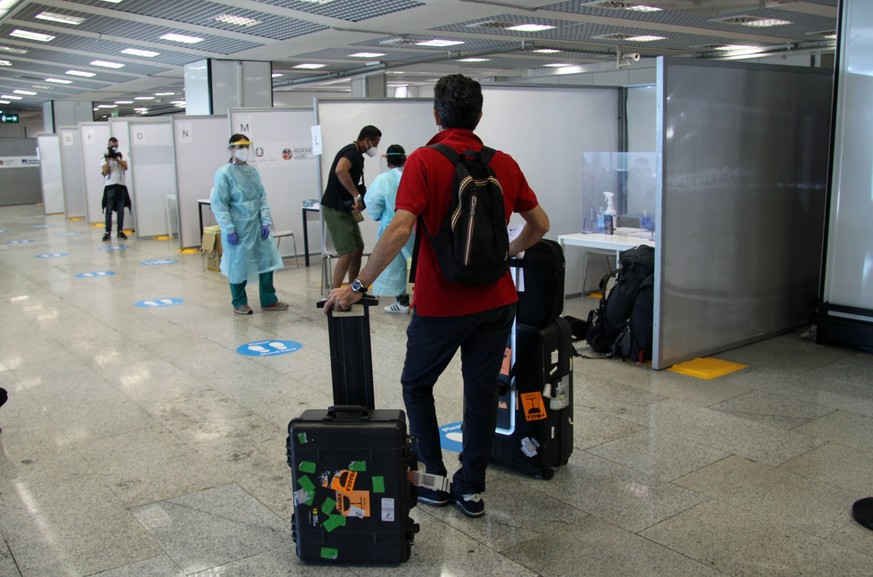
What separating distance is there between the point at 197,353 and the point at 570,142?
3458mm

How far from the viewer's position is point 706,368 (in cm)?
477

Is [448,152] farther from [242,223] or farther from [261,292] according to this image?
[261,292]

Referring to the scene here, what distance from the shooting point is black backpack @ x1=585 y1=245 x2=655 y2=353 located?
487cm

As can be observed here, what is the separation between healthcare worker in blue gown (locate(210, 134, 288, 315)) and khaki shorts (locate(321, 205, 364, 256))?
1.74 feet

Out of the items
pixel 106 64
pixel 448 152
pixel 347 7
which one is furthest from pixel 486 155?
pixel 106 64

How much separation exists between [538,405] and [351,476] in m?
0.92

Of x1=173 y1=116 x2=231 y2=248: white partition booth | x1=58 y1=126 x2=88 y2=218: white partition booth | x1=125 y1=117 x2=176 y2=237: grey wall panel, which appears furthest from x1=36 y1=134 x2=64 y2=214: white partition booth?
x1=173 y1=116 x2=231 y2=248: white partition booth

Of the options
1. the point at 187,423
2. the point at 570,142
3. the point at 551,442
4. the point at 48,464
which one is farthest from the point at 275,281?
the point at 551,442

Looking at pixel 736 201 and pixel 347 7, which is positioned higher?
pixel 347 7

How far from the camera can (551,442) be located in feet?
10.5

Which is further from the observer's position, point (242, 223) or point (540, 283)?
point (242, 223)

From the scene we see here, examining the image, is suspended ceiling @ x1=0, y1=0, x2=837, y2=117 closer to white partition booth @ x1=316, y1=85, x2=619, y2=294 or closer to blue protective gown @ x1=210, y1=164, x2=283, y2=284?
white partition booth @ x1=316, y1=85, x2=619, y2=294

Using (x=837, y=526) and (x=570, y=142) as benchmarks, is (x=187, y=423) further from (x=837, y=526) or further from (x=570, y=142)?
(x=570, y=142)

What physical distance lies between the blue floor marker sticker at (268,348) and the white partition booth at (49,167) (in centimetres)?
1395
